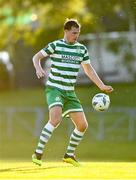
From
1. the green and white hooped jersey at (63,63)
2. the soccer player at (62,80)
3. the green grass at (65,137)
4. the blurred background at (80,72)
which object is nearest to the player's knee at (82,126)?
the soccer player at (62,80)

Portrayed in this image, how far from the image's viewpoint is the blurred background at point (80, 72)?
23594 millimetres

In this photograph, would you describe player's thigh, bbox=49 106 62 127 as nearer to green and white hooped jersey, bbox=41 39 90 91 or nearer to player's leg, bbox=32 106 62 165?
player's leg, bbox=32 106 62 165

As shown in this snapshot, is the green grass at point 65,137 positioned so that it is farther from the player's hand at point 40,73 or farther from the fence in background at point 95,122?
the player's hand at point 40,73

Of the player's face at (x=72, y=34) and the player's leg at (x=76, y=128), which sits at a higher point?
the player's face at (x=72, y=34)

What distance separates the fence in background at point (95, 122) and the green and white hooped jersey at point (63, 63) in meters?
10.7

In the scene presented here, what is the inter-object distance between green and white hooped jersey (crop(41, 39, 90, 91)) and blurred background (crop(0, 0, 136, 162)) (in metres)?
8.75

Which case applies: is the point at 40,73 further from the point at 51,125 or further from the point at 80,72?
the point at 80,72

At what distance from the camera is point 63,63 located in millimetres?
12562

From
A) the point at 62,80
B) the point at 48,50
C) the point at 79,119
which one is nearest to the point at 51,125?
the point at 79,119

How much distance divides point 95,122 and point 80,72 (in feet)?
26.0

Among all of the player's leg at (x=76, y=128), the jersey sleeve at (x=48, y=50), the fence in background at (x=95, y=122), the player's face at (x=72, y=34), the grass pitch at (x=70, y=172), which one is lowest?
the grass pitch at (x=70, y=172)

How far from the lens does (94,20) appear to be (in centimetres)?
3062

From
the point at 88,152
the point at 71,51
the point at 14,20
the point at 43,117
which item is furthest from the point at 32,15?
the point at 71,51

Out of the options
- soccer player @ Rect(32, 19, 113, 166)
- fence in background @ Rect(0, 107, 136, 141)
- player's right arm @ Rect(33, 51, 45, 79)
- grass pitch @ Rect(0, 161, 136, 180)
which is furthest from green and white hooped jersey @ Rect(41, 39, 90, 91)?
fence in background @ Rect(0, 107, 136, 141)
